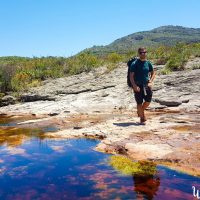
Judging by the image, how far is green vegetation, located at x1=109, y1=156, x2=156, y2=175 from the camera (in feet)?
21.4

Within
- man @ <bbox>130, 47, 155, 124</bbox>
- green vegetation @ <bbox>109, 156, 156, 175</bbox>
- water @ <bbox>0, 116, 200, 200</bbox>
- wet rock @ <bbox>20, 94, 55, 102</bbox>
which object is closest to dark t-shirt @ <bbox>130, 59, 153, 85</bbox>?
man @ <bbox>130, 47, 155, 124</bbox>

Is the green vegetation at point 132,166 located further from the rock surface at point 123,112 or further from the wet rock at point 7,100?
the wet rock at point 7,100

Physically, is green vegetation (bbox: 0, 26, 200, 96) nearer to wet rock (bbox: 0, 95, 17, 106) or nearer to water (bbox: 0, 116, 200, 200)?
wet rock (bbox: 0, 95, 17, 106)

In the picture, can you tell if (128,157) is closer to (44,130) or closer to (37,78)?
(44,130)

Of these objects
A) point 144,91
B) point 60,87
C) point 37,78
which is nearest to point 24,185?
point 144,91

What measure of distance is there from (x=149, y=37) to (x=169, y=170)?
547 ft

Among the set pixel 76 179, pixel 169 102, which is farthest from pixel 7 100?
pixel 76 179

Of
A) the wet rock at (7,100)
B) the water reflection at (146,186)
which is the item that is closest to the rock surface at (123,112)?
the wet rock at (7,100)

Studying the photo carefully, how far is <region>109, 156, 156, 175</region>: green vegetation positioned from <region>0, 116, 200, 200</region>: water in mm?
125

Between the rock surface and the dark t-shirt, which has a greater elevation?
the dark t-shirt

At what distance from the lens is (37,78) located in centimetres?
2253

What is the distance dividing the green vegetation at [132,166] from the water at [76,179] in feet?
0.41

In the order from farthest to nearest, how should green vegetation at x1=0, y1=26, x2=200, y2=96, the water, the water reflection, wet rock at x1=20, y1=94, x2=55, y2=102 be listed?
green vegetation at x1=0, y1=26, x2=200, y2=96 → wet rock at x1=20, y1=94, x2=55, y2=102 → the water → the water reflection

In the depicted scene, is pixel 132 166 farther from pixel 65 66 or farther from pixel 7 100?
pixel 65 66
